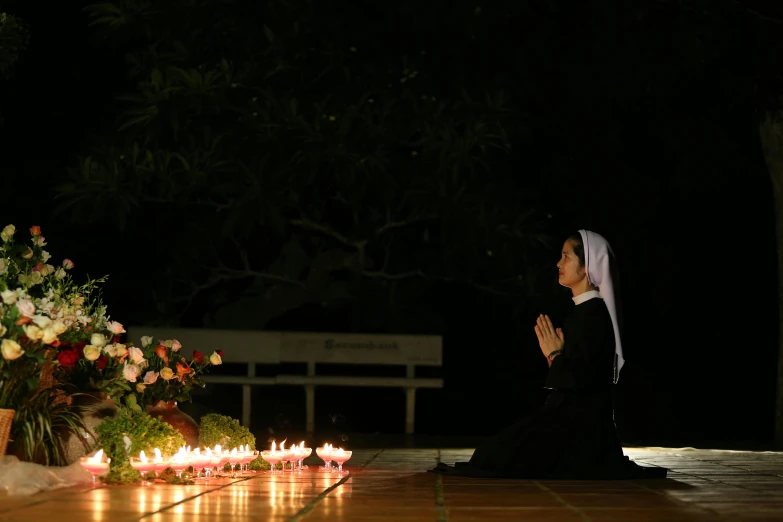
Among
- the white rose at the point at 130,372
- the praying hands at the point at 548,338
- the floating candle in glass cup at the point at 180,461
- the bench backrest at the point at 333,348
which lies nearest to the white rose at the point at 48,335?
the floating candle in glass cup at the point at 180,461

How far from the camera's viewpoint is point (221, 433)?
25.2 ft

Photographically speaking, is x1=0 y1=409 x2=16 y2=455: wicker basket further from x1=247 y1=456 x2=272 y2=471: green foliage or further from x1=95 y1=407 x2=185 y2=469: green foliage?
x1=247 y1=456 x2=272 y2=471: green foliage

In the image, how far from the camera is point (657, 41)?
12.4 metres

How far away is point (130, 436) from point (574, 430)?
256 centimetres

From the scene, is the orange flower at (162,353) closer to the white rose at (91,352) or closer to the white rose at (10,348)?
the white rose at (91,352)

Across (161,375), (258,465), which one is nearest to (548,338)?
(258,465)

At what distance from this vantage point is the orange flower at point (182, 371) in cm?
756

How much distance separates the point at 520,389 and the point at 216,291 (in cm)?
407

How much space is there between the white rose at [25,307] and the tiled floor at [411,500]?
91 centimetres

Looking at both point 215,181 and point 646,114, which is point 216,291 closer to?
point 215,181

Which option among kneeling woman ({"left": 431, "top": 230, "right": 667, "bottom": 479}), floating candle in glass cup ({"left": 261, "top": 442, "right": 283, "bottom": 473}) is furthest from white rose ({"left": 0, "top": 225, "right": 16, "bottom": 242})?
kneeling woman ({"left": 431, "top": 230, "right": 667, "bottom": 479})

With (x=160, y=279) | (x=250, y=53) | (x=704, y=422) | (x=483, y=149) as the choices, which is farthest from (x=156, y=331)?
(x=704, y=422)

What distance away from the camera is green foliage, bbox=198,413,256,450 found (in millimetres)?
7656

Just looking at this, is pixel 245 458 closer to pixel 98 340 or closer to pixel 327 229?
pixel 98 340
